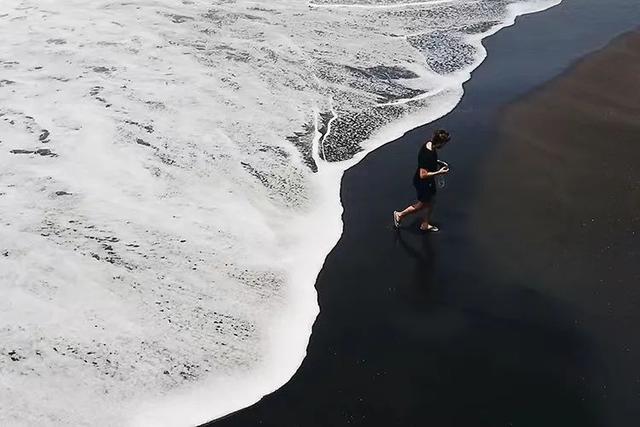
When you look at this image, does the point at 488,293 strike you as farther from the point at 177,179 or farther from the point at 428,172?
the point at 177,179

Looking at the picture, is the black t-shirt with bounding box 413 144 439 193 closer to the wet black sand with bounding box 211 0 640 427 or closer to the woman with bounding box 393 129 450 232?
the woman with bounding box 393 129 450 232

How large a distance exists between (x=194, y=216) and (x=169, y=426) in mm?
3679

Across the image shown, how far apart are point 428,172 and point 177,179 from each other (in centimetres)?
415

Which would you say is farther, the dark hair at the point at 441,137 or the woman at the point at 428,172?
the woman at the point at 428,172

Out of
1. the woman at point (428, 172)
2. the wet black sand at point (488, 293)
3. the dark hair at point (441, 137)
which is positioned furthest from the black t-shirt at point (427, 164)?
the wet black sand at point (488, 293)

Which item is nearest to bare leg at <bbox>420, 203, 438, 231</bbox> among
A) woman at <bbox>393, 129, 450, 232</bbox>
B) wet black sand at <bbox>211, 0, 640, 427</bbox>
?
woman at <bbox>393, 129, 450, 232</bbox>

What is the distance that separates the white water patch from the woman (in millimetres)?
1321

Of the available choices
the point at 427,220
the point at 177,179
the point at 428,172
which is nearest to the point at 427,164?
the point at 428,172

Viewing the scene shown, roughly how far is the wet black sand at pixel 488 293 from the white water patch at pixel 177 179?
53 centimetres

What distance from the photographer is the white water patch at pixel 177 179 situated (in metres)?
6.50

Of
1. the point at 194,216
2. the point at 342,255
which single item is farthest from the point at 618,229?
the point at 194,216

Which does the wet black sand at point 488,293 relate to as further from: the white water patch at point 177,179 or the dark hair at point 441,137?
the dark hair at point 441,137

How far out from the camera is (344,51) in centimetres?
1507

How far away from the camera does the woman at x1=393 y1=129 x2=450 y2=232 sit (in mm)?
7742
